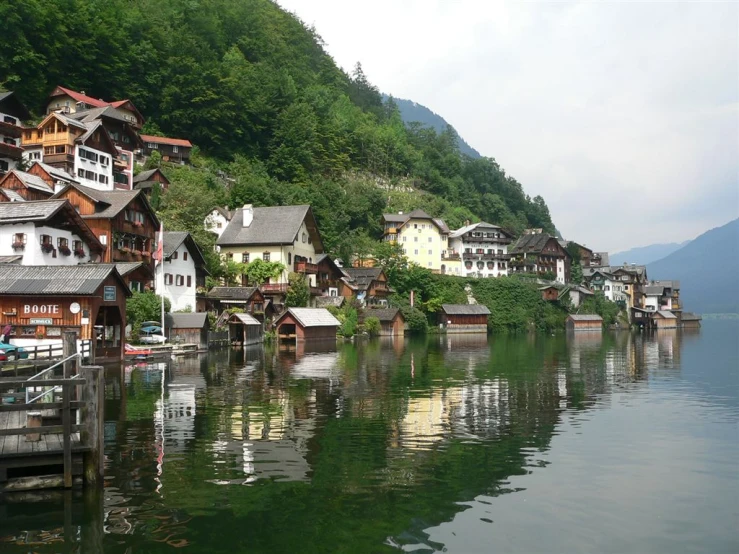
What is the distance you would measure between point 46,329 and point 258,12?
129 meters

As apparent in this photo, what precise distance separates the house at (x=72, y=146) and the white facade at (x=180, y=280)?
20.3 meters

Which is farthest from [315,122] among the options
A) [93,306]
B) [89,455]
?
[89,455]

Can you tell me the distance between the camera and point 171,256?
192 feet

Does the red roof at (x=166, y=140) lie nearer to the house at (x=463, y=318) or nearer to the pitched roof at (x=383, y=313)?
the pitched roof at (x=383, y=313)

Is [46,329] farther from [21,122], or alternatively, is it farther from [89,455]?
[21,122]

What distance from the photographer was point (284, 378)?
36.7 metres

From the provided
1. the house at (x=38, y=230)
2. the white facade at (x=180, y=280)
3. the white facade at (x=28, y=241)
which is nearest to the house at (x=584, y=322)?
the white facade at (x=180, y=280)

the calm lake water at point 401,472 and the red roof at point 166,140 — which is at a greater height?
the red roof at point 166,140

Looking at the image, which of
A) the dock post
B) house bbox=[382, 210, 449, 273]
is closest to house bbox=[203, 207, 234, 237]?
house bbox=[382, 210, 449, 273]

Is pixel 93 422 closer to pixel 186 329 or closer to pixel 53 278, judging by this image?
pixel 53 278

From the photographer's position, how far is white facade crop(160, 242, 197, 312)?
58.1 metres

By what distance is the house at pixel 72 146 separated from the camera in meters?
71.6

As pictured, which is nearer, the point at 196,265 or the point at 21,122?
the point at 196,265

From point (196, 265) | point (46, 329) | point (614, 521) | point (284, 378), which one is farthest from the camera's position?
point (196, 265)
